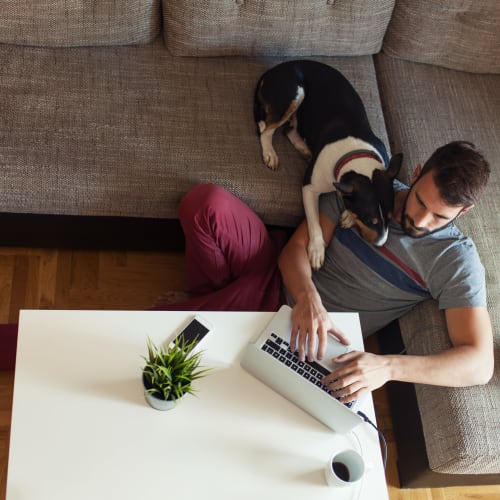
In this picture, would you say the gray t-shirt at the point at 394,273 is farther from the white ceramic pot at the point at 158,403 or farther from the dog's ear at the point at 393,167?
the white ceramic pot at the point at 158,403

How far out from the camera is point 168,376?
1.16 m

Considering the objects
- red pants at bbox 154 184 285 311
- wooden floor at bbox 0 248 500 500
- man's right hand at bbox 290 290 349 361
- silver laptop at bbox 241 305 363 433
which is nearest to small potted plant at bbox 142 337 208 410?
silver laptop at bbox 241 305 363 433

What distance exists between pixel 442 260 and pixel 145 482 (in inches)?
34.5

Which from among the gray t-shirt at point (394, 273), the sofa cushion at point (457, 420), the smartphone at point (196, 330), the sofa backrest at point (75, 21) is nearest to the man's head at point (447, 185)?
the gray t-shirt at point (394, 273)

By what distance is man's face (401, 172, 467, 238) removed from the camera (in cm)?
135

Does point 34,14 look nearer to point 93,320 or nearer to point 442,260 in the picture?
point 93,320

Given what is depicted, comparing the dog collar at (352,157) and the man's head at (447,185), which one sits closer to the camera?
the man's head at (447,185)

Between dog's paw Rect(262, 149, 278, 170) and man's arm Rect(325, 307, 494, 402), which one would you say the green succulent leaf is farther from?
dog's paw Rect(262, 149, 278, 170)

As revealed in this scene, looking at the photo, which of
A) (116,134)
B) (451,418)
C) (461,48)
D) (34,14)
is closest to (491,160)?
(461,48)

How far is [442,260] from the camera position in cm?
149

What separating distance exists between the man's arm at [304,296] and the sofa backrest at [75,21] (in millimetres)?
→ 812

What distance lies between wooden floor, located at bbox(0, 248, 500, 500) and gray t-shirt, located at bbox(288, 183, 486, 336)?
1.38 ft

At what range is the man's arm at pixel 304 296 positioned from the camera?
1.33 m

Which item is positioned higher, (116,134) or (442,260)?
(116,134)
